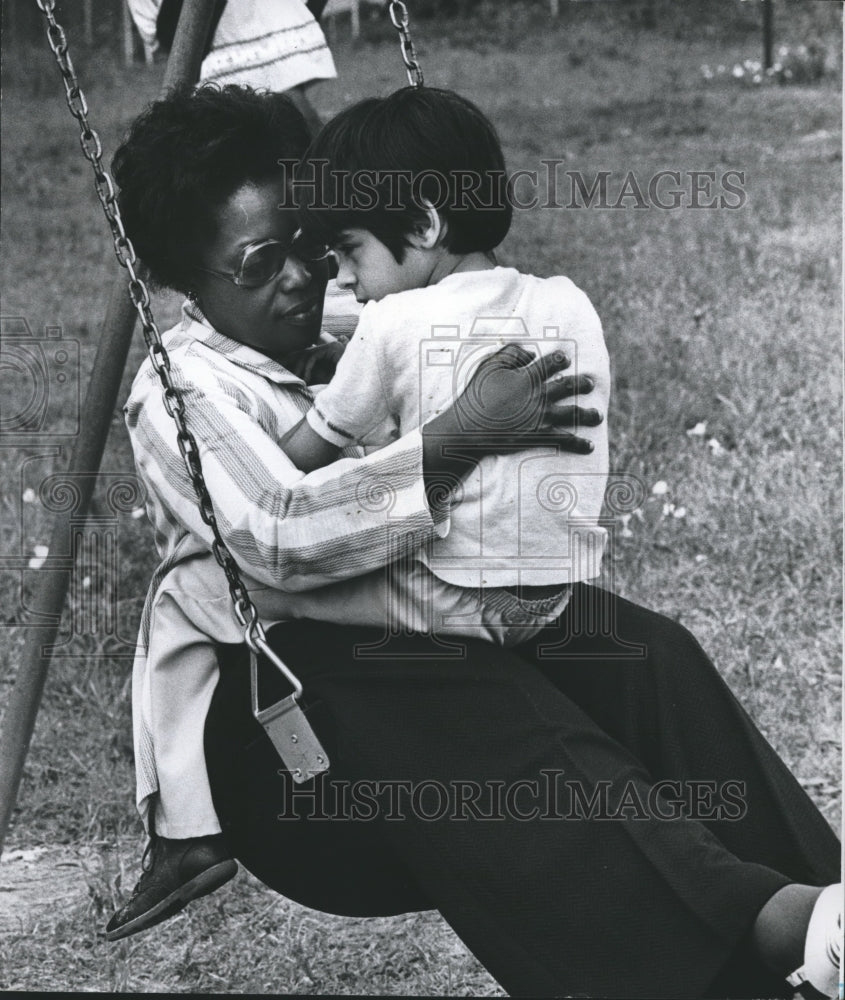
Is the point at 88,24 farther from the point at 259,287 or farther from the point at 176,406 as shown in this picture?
the point at 176,406

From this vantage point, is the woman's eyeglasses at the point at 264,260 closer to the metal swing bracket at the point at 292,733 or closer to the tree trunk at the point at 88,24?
the metal swing bracket at the point at 292,733

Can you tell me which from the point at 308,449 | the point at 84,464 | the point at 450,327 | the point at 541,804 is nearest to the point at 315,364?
the point at 308,449

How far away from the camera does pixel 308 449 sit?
6.66 ft

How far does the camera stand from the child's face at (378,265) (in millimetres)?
2016

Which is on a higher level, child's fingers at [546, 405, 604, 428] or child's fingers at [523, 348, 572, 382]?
child's fingers at [523, 348, 572, 382]

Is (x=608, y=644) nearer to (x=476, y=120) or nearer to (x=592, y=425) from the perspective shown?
(x=592, y=425)

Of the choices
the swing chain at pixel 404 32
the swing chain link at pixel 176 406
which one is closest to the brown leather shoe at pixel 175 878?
the swing chain link at pixel 176 406

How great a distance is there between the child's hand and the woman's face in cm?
6

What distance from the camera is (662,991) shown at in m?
1.87

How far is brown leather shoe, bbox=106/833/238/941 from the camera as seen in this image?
81.1 inches

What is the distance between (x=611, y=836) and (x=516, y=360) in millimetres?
574

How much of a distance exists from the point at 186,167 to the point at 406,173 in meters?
0.33

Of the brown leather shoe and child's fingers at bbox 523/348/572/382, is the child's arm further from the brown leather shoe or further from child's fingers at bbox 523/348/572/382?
the brown leather shoe

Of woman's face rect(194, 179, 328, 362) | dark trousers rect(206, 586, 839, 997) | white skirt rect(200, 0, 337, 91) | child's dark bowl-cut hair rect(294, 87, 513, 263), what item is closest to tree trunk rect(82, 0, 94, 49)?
white skirt rect(200, 0, 337, 91)
